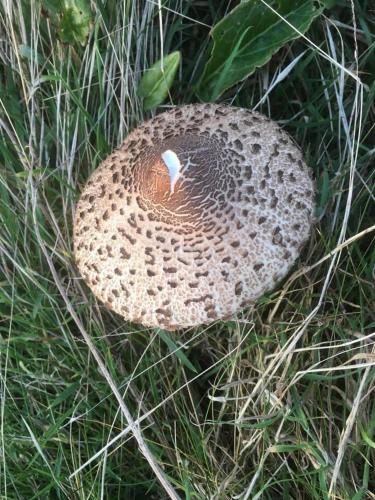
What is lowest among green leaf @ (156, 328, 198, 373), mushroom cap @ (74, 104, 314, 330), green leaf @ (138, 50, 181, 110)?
green leaf @ (156, 328, 198, 373)

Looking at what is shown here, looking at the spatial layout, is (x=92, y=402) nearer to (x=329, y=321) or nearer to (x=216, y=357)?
(x=216, y=357)

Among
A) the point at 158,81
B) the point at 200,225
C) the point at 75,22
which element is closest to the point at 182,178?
the point at 200,225

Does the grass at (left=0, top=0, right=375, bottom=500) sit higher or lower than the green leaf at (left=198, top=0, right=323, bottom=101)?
lower

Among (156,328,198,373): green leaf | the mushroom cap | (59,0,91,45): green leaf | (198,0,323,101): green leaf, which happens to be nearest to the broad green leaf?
(59,0,91,45): green leaf

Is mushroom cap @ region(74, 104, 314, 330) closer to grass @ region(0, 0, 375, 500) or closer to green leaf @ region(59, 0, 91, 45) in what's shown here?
grass @ region(0, 0, 375, 500)

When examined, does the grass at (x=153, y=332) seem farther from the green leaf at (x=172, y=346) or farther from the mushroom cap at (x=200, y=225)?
the mushroom cap at (x=200, y=225)

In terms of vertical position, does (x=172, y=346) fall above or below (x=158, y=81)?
below

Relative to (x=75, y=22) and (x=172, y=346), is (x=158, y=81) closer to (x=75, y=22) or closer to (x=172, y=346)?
(x=75, y=22)
